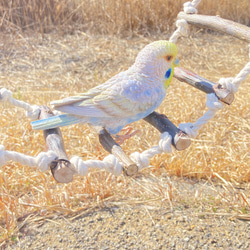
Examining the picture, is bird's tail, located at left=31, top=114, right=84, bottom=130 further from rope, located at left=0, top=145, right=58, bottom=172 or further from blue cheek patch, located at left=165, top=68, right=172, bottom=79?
blue cheek patch, located at left=165, top=68, right=172, bottom=79

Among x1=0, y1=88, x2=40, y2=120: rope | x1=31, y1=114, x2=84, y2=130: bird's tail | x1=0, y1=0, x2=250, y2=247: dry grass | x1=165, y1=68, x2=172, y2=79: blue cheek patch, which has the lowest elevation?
x1=0, y1=0, x2=250, y2=247: dry grass

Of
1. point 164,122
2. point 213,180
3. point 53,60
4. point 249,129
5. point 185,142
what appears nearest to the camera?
point 185,142

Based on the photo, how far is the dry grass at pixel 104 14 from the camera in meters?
3.75

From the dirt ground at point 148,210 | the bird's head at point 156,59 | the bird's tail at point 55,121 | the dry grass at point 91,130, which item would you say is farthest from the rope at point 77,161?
the dry grass at point 91,130

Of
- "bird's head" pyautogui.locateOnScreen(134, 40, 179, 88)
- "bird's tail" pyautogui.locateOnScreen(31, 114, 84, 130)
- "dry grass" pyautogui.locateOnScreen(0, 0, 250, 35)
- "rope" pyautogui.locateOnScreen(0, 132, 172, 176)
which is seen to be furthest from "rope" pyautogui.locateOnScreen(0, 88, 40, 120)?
"dry grass" pyautogui.locateOnScreen(0, 0, 250, 35)

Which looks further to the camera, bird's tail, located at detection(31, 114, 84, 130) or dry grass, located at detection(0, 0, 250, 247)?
dry grass, located at detection(0, 0, 250, 247)

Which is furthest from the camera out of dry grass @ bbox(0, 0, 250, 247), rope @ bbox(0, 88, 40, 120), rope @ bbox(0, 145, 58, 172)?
dry grass @ bbox(0, 0, 250, 247)

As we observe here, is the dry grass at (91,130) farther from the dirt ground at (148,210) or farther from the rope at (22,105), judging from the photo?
the rope at (22,105)

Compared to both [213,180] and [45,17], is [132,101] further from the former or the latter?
[45,17]

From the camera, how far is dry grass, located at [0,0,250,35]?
375 cm

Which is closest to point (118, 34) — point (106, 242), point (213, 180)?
point (213, 180)

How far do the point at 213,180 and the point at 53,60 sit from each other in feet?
7.84

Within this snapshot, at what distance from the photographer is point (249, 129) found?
2.18 metres

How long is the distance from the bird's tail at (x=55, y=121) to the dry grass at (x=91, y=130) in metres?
0.61
